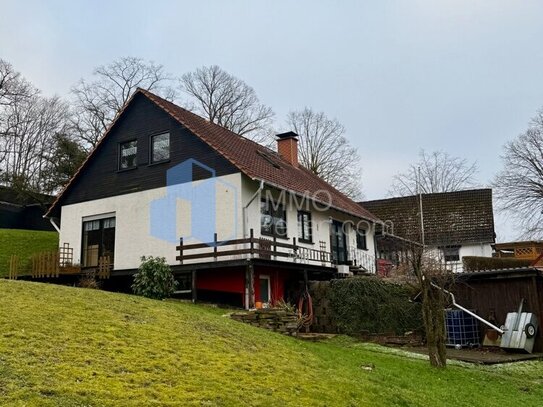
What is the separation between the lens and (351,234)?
27.2 meters

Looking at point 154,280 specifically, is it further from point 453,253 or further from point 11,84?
point 11,84

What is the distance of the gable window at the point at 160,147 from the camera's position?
71.4 ft

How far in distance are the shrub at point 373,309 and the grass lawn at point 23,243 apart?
16.5m

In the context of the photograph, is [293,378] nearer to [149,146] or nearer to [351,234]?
[149,146]

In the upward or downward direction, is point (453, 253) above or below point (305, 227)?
below

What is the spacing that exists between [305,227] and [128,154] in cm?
783

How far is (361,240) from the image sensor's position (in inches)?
1120

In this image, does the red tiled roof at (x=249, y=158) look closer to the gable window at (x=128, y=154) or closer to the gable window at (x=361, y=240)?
the gable window at (x=361, y=240)

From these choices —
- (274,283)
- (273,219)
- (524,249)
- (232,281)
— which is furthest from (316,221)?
(524,249)

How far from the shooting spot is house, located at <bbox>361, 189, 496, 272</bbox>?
3512cm

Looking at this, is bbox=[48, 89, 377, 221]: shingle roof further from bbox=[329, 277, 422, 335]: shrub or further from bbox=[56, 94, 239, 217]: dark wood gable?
bbox=[329, 277, 422, 335]: shrub

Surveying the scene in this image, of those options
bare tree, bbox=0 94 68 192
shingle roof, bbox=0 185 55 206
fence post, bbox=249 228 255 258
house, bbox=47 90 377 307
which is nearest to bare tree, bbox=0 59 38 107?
bare tree, bbox=0 94 68 192

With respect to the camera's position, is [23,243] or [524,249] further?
[524,249]

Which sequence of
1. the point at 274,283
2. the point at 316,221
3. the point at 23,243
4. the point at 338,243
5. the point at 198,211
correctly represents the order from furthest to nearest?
1. the point at 23,243
2. the point at 338,243
3. the point at 316,221
4. the point at 274,283
5. the point at 198,211
